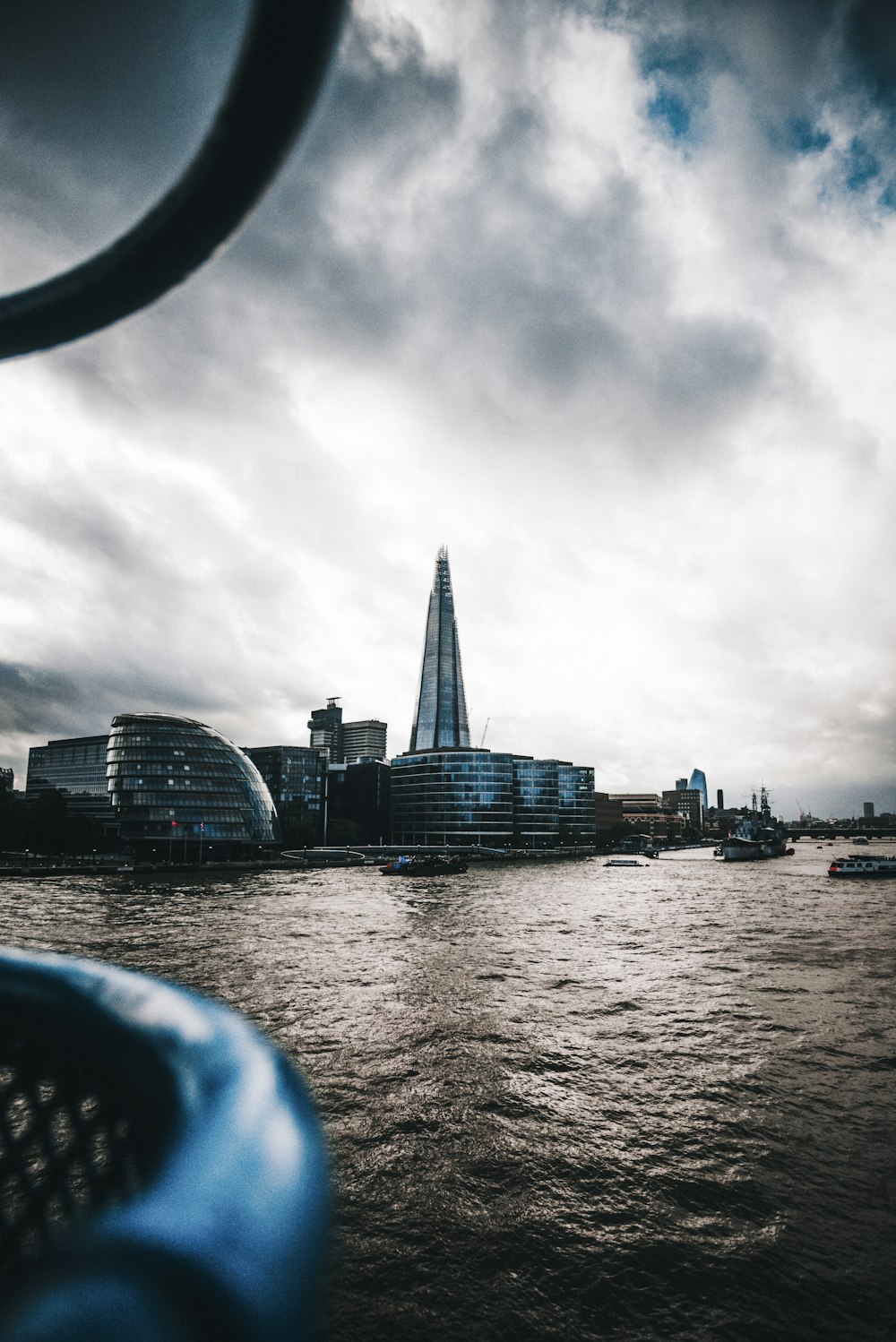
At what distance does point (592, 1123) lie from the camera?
11703 millimetres

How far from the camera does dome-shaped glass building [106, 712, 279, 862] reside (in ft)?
300

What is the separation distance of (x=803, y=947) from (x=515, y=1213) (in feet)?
74.5

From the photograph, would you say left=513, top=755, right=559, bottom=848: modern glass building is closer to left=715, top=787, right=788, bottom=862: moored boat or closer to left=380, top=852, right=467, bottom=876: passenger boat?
left=715, top=787, right=788, bottom=862: moored boat

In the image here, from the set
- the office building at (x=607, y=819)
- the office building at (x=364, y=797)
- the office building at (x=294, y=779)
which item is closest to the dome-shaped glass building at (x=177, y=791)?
the office building at (x=364, y=797)

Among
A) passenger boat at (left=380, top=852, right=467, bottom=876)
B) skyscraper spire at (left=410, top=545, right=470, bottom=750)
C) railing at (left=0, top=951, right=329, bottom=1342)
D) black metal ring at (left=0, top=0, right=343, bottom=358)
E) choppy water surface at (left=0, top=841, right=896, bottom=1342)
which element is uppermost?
skyscraper spire at (left=410, top=545, right=470, bottom=750)

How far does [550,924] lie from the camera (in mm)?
35469

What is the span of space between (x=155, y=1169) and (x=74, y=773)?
19097cm

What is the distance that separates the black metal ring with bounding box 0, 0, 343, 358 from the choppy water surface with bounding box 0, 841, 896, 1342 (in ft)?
5.92

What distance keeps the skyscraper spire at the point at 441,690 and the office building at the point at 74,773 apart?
234ft

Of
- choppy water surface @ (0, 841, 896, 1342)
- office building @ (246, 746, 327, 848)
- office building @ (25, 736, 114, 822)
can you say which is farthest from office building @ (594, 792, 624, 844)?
choppy water surface @ (0, 841, 896, 1342)

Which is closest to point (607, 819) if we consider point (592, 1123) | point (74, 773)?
point (74, 773)

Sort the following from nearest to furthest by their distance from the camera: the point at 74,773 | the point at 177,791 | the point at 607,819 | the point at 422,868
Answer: the point at 422,868, the point at 177,791, the point at 74,773, the point at 607,819

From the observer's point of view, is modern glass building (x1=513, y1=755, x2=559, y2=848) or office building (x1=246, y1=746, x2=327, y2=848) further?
→ office building (x1=246, y1=746, x2=327, y2=848)

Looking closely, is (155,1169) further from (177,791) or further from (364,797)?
(364,797)
